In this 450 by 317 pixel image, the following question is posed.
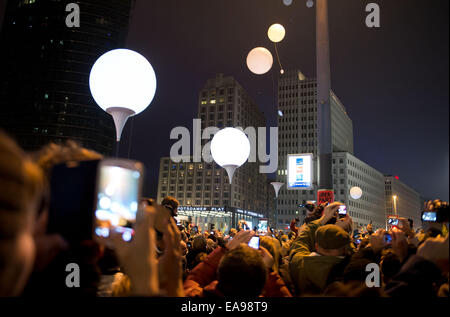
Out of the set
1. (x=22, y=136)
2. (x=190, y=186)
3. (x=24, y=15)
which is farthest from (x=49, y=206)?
(x=190, y=186)

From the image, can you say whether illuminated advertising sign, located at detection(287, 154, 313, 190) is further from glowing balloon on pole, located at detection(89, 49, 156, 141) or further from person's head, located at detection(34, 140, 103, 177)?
person's head, located at detection(34, 140, 103, 177)

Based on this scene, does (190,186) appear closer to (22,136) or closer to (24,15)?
(22,136)

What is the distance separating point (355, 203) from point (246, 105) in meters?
52.0

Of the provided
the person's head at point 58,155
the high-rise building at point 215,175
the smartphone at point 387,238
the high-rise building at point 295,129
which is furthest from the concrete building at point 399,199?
the person's head at point 58,155

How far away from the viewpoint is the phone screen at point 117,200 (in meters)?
1.22

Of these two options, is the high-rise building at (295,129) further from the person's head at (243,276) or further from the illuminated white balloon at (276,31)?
the person's head at (243,276)

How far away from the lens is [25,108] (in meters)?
66.0

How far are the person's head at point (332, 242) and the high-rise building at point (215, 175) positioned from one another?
89842 millimetres

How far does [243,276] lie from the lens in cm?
180

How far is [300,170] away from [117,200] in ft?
42.3

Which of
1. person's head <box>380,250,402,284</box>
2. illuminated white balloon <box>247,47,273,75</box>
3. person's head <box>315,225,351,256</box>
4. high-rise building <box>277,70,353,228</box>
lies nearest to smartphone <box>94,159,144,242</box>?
person's head <box>315,225,351,256</box>

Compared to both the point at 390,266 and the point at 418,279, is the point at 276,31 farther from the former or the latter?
the point at 418,279

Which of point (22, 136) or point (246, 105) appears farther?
point (246, 105)

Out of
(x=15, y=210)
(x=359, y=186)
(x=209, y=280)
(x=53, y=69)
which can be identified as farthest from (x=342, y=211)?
(x=359, y=186)
